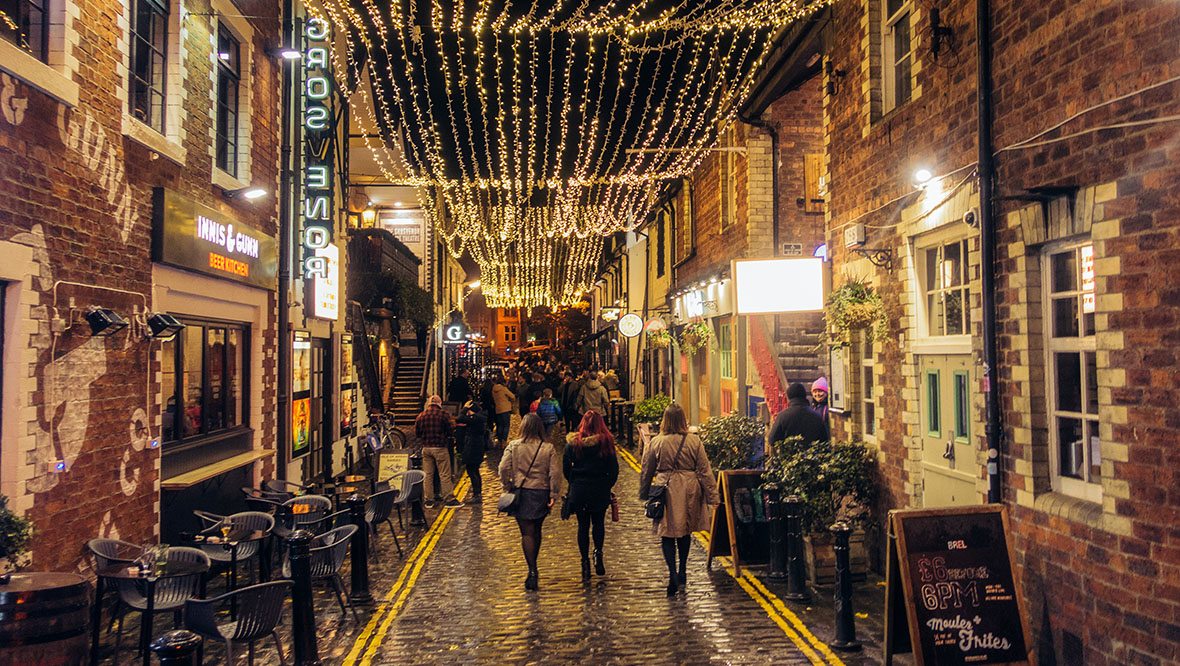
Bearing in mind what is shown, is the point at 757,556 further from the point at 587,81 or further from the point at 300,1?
the point at 300,1

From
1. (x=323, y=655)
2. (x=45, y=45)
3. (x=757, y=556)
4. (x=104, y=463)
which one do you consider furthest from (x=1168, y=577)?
(x=45, y=45)

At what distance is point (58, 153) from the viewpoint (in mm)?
6789

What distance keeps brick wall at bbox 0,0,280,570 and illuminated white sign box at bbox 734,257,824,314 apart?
7342 millimetres

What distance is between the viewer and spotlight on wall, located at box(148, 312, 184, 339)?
8.50 m

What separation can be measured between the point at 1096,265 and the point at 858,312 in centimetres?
338

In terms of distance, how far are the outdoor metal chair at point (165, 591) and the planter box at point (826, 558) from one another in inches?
220

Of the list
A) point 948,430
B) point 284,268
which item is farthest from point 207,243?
point 948,430

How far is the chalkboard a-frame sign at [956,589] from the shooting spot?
5.44 meters

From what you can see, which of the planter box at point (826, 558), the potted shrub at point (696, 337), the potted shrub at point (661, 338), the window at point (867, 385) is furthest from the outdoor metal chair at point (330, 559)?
the potted shrub at point (661, 338)

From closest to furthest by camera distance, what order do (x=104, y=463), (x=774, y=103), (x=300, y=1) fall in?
1. (x=104, y=463)
2. (x=300, y=1)
3. (x=774, y=103)

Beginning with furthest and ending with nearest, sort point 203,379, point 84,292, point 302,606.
→ point 203,379
point 84,292
point 302,606

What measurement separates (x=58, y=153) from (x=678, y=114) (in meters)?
11.5

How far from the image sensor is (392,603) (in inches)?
309

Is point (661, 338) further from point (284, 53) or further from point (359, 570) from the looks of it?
point (359, 570)
